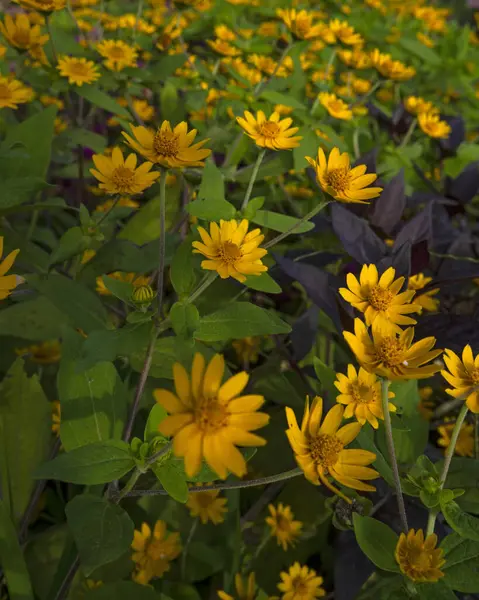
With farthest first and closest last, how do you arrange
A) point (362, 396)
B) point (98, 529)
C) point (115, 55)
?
point (115, 55)
point (362, 396)
point (98, 529)

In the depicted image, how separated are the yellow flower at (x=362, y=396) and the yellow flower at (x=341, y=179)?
0.82 ft

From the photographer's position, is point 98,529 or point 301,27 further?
point 301,27

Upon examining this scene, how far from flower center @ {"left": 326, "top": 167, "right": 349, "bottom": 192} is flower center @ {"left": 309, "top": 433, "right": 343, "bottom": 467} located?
36 centimetres

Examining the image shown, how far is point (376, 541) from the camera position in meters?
0.61

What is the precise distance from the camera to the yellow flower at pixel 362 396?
0.69 metres

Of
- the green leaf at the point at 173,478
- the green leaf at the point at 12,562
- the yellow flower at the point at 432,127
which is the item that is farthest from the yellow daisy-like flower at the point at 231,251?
the yellow flower at the point at 432,127

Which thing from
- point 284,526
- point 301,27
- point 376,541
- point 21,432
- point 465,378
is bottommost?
point 284,526

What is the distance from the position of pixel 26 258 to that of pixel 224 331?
0.49 m

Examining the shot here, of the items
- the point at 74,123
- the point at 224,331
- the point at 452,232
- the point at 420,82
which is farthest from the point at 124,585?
the point at 420,82

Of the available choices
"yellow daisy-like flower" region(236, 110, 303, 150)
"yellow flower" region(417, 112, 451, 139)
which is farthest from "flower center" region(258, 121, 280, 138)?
"yellow flower" region(417, 112, 451, 139)

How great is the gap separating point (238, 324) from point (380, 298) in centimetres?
21

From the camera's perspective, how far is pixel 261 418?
1.59ft

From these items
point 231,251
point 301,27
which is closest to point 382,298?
point 231,251

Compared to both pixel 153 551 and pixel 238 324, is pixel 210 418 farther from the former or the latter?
pixel 153 551
